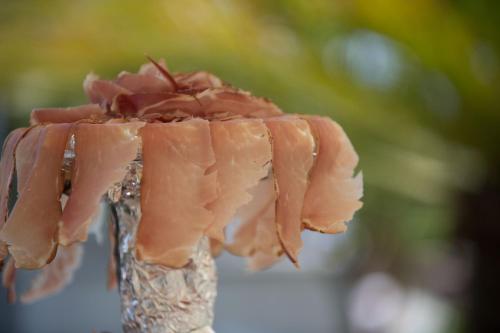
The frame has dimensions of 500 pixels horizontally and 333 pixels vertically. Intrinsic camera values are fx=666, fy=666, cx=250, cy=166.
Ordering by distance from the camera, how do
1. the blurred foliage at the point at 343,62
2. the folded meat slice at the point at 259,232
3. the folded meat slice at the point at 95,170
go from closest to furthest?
1. the folded meat slice at the point at 95,170
2. the folded meat slice at the point at 259,232
3. the blurred foliage at the point at 343,62

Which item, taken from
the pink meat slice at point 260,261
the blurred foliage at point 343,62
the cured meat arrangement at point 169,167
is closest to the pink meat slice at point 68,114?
the cured meat arrangement at point 169,167

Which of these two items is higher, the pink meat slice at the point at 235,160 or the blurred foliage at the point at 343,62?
the pink meat slice at the point at 235,160

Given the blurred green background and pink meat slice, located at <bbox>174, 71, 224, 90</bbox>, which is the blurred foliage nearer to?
the blurred green background

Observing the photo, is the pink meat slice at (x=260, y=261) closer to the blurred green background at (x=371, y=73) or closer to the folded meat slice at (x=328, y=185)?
the folded meat slice at (x=328, y=185)

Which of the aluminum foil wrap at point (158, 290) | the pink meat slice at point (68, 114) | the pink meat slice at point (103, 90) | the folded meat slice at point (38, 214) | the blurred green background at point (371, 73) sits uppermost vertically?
the pink meat slice at point (103, 90)

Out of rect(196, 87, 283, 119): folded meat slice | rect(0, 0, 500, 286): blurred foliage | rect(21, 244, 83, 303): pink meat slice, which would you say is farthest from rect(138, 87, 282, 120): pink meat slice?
rect(0, 0, 500, 286): blurred foliage

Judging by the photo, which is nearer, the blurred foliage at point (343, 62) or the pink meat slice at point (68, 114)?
the pink meat slice at point (68, 114)
